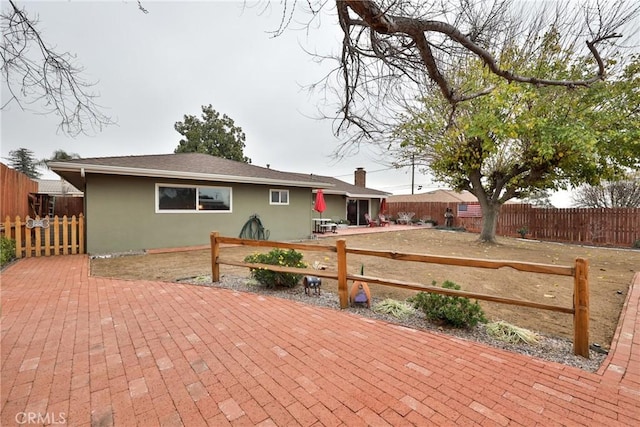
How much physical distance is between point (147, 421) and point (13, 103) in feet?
12.1

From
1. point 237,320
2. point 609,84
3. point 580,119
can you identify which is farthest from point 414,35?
point 609,84

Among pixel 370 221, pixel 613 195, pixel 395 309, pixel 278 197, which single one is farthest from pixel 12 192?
pixel 613 195

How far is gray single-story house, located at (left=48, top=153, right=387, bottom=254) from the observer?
8.30 m

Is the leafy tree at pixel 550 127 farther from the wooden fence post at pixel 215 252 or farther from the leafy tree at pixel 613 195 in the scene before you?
the leafy tree at pixel 613 195

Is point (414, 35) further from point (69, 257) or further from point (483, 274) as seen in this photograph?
point (69, 257)

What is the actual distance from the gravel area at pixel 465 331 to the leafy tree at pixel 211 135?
28.2 meters

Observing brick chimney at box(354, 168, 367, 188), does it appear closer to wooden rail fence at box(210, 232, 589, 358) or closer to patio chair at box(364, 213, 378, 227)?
patio chair at box(364, 213, 378, 227)

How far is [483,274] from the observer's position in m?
6.69

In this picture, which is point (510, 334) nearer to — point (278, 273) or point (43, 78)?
point (278, 273)

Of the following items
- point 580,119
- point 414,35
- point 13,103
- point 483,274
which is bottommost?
point 483,274

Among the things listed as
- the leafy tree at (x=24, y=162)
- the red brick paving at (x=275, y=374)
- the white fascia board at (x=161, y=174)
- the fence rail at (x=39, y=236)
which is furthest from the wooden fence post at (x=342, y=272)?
the leafy tree at (x=24, y=162)

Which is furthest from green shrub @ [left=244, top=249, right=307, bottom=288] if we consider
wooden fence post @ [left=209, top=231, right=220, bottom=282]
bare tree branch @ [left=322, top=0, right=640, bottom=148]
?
bare tree branch @ [left=322, top=0, right=640, bottom=148]

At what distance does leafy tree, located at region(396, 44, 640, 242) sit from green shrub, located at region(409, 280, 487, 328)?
12.7 feet

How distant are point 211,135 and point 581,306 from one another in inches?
1306
